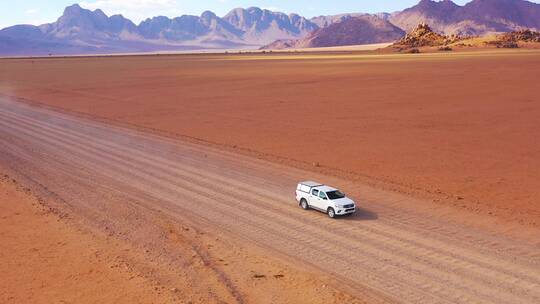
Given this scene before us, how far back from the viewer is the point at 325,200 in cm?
2227

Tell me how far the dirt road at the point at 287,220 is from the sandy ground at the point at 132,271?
0.72 meters

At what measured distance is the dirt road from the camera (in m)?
16.4

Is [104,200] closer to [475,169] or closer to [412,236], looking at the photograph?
[412,236]

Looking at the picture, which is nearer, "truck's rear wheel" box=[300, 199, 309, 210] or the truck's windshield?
the truck's windshield

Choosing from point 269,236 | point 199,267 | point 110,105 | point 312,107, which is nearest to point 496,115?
point 312,107

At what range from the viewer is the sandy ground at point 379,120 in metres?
27.2

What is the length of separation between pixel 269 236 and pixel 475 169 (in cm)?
1349

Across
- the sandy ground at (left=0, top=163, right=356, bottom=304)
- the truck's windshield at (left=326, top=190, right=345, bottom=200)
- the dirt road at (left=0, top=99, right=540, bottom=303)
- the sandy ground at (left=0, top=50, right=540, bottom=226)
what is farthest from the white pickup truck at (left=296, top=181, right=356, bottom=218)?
the sandy ground at (left=0, top=50, right=540, bottom=226)

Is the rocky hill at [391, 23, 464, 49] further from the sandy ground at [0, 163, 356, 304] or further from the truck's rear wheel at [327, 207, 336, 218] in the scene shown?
the sandy ground at [0, 163, 356, 304]

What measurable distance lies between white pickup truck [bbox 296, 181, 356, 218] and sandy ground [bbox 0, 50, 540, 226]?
175 inches

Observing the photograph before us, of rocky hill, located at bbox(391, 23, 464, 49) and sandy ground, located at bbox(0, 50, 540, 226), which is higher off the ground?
rocky hill, located at bbox(391, 23, 464, 49)

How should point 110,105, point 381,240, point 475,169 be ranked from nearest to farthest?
point 381,240 → point 475,169 → point 110,105

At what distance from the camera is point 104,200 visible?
25.1m

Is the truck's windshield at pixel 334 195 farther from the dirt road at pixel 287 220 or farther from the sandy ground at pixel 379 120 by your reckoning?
the sandy ground at pixel 379 120
